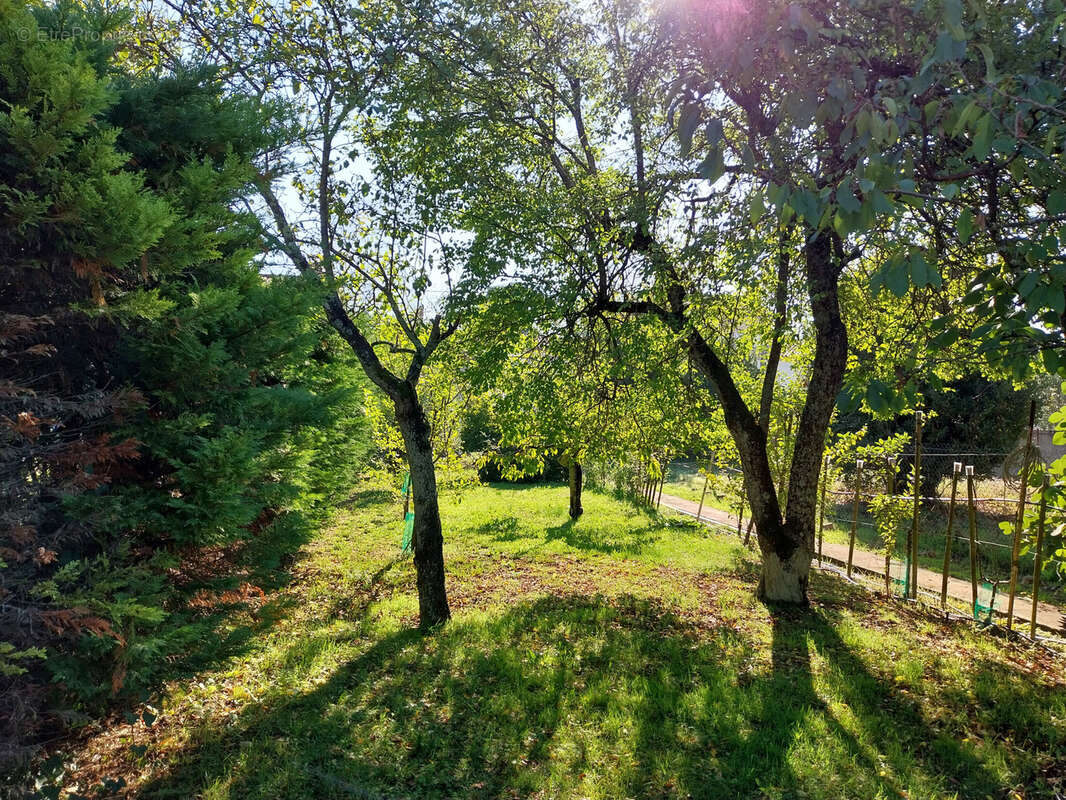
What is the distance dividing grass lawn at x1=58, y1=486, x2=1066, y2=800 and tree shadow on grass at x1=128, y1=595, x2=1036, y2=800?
0.06 feet

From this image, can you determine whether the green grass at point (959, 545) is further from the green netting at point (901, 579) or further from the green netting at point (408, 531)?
the green netting at point (408, 531)

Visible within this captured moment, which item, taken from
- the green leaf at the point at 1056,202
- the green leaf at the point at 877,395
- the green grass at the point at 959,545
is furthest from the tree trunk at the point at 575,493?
the green leaf at the point at 1056,202

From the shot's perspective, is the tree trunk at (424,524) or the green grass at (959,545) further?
the green grass at (959,545)

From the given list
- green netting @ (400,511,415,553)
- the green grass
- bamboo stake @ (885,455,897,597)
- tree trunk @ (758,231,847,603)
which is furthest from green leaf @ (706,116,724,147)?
the green grass

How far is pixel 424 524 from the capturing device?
6750 mm

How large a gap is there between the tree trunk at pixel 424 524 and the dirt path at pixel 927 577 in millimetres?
6579

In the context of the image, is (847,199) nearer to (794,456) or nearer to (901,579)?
(794,456)

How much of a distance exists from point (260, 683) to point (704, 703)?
378cm

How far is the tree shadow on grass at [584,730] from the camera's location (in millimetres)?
3664

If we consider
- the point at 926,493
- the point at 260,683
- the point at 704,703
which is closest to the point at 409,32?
the point at 260,683

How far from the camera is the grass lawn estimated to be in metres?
3.69

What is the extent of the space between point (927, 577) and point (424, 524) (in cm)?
1067

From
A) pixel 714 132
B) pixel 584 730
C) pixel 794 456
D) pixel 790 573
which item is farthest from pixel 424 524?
pixel 714 132

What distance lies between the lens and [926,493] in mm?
18797
